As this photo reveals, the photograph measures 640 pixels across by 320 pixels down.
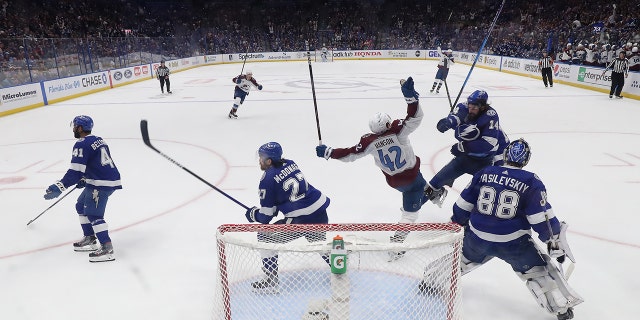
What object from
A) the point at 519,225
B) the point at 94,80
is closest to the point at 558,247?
the point at 519,225

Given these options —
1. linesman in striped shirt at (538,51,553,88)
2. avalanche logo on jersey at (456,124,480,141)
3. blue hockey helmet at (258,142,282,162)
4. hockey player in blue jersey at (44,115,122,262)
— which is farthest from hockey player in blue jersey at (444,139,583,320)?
linesman in striped shirt at (538,51,553,88)

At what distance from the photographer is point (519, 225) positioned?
245cm

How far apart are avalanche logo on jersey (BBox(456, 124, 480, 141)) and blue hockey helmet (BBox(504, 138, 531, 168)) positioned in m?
1.39

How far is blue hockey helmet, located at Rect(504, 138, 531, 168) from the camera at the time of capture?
2.39 metres

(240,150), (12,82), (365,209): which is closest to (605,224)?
(365,209)

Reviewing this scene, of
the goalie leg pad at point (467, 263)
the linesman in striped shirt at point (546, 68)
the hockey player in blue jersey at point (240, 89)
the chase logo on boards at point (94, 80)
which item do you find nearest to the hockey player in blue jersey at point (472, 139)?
the goalie leg pad at point (467, 263)

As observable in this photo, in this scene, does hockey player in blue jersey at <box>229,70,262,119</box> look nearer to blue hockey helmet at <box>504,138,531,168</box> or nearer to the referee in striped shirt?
blue hockey helmet at <box>504,138,531,168</box>

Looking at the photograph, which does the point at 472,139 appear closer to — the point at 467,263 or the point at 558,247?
the point at 467,263

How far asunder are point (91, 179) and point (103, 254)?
2.11ft

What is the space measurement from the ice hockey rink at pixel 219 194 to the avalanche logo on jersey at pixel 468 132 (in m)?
0.96

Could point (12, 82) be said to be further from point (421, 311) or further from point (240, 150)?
point (421, 311)

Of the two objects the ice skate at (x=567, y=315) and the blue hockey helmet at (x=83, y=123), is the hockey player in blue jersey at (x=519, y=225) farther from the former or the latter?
the blue hockey helmet at (x=83, y=123)

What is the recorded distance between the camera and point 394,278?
253cm

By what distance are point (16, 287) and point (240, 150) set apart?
13.3ft
